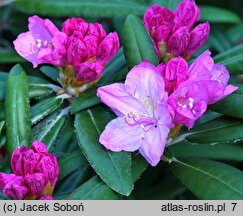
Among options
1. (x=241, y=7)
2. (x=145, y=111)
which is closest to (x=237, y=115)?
(x=145, y=111)

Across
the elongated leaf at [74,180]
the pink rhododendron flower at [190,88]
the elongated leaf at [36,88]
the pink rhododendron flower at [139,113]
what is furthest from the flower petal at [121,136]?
the elongated leaf at [74,180]

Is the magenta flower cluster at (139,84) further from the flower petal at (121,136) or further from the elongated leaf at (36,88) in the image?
the elongated leaf at (36,88)

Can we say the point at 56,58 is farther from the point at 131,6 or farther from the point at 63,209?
the point at 131,6

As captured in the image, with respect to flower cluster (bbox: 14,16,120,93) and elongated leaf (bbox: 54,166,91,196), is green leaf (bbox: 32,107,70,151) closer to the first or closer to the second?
flower cluster (bbox: 14,16,120,93)

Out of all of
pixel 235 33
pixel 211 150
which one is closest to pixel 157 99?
pixel 211 150

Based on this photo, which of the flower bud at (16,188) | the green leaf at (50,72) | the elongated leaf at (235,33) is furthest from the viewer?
the elongated leaf at (235,33)
